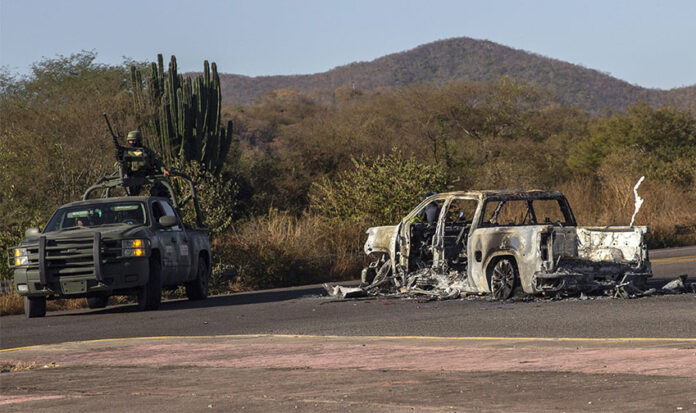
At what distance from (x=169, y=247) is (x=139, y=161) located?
2.97 meters

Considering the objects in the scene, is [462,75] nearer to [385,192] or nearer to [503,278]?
[385,192]

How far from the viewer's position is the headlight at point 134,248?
17848mm

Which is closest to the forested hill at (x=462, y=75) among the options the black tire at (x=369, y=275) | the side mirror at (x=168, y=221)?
the black tire at (x=369, y=275)

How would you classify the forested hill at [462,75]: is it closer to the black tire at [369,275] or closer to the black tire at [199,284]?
the black tire at [199,284]

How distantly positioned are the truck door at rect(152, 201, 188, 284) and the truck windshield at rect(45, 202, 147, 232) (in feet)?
1.07

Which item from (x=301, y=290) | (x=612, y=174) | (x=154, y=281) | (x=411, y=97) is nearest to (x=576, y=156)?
(x=411, y=97)

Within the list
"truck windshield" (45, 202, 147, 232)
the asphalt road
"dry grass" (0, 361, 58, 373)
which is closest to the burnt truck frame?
the asphalt road

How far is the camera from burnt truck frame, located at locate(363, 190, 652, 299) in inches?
640

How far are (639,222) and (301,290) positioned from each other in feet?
59.2

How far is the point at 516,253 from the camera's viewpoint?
54.1 ft

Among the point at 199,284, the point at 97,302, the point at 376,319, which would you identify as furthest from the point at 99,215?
the point at 376,319

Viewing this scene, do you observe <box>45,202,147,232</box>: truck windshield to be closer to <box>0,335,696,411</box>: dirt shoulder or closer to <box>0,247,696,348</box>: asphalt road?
<box>0,247,696,348</box>: asphalt road

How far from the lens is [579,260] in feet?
53.9

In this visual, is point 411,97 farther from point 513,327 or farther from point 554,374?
point 554,374
